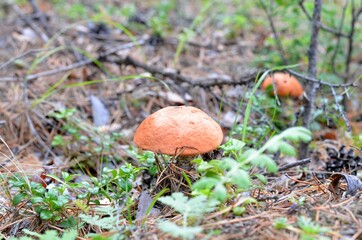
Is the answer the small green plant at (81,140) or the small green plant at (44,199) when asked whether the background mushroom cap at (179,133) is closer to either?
the small green plant at (44,199)

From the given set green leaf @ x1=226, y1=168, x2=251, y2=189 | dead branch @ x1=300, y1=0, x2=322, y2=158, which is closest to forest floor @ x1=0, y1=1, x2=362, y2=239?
dead branch @ x1=300, y1=0, x2=322, y2=158

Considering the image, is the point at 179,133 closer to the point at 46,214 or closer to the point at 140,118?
the point at 46,214

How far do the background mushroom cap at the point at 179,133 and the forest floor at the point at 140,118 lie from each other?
13.6 inches

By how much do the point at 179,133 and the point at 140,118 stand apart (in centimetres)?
210

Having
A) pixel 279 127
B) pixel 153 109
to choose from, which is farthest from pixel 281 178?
pixel 153 109

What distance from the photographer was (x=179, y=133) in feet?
7.43

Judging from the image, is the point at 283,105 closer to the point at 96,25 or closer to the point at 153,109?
the point at 153,109

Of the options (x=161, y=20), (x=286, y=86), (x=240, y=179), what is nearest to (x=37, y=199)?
(x=240, y=179)

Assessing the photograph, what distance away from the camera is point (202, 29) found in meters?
7.03

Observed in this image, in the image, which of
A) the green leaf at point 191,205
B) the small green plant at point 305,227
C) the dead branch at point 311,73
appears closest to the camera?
the small green plant at point 305,227

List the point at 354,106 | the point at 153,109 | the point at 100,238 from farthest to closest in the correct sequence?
the point at 354,106 < the point at 153,109 < the point at 100,238

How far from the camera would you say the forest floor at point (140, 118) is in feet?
6.89

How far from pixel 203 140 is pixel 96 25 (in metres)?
4.85

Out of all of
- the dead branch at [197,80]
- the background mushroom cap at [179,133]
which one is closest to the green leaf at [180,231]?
the background mushroom cap at [179,133]
